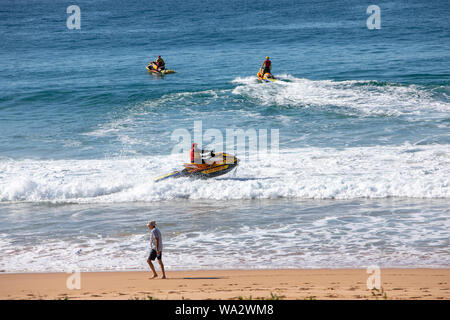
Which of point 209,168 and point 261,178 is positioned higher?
point 209,168

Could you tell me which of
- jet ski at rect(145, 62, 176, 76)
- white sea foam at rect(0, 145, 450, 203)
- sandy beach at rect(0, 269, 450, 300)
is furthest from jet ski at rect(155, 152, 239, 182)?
jet ski at rect(145, 62, 176, 76)

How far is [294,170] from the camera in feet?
62.6

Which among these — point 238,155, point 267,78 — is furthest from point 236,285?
point 267,78

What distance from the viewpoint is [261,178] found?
18.5 m

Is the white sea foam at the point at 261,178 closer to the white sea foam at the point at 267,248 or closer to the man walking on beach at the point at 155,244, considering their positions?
the white sea foam at the point at 267,248

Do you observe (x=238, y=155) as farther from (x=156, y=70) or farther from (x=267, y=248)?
(x=156, y=70)

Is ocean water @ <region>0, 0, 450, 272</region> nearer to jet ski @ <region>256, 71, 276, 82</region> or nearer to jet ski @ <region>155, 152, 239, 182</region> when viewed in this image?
jet ski @ <region>155, 152, 239, 182</region>

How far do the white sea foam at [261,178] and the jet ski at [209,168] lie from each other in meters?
0.24

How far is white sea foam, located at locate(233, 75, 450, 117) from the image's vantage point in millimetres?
26703

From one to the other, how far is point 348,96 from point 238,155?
1126 cm

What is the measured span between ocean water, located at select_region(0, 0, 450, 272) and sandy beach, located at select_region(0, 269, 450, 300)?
68 cm

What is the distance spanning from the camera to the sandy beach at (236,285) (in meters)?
8.55
